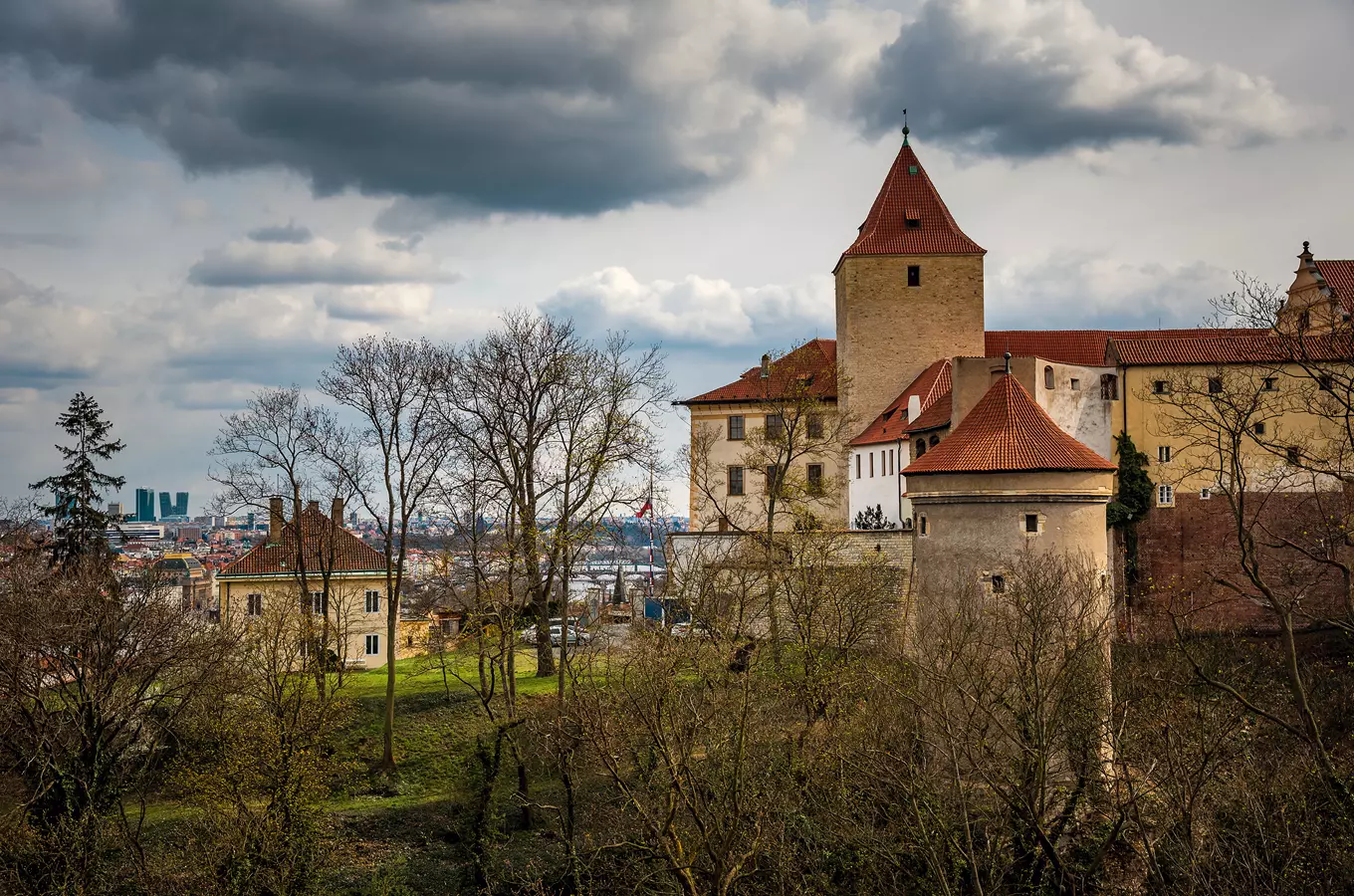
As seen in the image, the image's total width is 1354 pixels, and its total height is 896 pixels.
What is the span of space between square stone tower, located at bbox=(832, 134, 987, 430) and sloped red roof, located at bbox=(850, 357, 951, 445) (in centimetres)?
74

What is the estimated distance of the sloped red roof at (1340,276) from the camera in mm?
40825

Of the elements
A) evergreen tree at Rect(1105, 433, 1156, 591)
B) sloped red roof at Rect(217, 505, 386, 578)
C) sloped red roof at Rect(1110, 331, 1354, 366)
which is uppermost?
sloped red roof at Rect(1110, 331, 1354, 366)

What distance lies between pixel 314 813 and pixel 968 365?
21.9 metres

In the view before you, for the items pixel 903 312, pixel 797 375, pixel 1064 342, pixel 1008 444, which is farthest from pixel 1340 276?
pixel 1008 444

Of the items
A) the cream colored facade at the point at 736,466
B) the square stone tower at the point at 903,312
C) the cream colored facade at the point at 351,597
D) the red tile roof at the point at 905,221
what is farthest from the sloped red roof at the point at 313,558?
the red tile roof at the point at 905,221

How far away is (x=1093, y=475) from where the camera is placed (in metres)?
22.7

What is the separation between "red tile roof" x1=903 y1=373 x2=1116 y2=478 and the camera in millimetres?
22750

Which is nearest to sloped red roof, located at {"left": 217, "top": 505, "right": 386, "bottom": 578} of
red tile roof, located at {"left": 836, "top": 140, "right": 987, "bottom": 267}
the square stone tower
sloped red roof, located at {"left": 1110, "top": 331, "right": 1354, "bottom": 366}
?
the square stone tower

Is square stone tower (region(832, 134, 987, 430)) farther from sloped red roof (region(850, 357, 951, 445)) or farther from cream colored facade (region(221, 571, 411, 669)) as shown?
cream colored facade (region(221, 571, 411, 669))

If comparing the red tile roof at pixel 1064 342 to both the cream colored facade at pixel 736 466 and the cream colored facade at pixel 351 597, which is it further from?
the cream colored facade at pixel 351 597

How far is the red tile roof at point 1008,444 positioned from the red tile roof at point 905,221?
22771mm

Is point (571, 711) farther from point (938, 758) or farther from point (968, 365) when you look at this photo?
point (968, 365)

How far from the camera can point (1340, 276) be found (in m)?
41.9

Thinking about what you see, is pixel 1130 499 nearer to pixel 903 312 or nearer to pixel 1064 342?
pixel 1064 342
